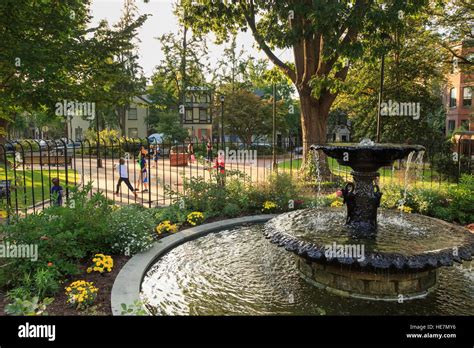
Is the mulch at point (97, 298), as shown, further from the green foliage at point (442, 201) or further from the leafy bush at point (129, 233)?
the green foliage at point (442, 201)

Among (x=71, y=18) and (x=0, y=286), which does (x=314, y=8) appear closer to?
(x=71, y=18)

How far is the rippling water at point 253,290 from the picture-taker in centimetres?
524

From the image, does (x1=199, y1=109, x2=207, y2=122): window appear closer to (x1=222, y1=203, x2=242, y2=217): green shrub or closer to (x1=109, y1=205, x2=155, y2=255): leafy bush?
(x1=222, y1=203, x2=242, y2=217): green shrub

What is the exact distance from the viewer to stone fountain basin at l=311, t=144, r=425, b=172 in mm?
6055

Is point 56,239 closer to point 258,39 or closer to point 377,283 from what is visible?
point 377,283

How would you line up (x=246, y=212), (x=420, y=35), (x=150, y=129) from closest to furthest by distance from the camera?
(x=246, y=212) → (x=420, y=35) → (x=150, y=129)

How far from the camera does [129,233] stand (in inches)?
280

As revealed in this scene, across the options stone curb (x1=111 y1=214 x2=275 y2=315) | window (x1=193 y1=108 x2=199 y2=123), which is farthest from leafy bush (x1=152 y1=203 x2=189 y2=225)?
window (x1=193 y1=108 x2=199 y2=123)

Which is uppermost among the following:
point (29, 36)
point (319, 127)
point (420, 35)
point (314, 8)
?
point (420, 35)

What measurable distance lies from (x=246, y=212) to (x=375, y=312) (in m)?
5.92

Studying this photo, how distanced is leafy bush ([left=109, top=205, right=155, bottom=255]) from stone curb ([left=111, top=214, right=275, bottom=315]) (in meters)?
0.20

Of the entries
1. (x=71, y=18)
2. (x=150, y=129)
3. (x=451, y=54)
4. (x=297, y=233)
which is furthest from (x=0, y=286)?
(x=150, y=129)

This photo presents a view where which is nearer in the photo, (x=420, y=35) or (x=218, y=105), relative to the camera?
(x=420, y=35)

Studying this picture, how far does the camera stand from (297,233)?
21.2 ft
